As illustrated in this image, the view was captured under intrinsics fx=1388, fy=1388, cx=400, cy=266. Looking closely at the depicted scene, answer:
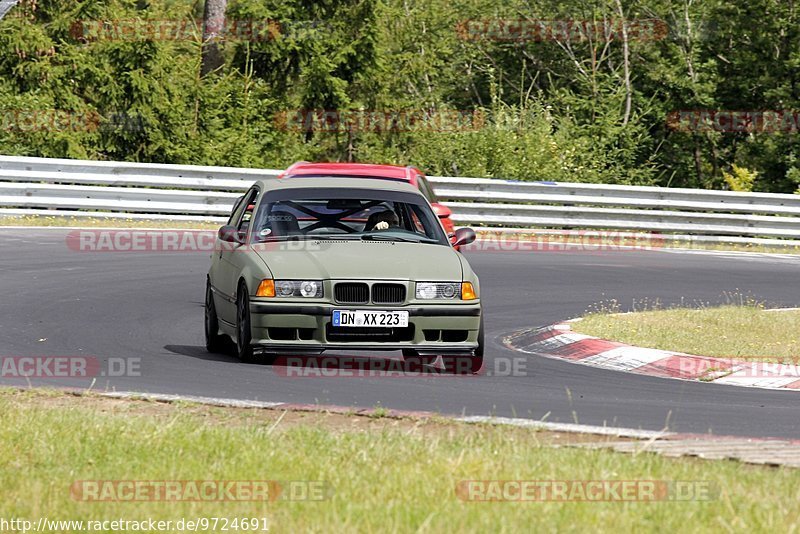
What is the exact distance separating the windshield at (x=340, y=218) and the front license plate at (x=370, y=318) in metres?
1.09

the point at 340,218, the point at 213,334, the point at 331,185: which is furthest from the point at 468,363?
the point at 213,334

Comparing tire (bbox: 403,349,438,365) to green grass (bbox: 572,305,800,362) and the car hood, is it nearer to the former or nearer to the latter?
the car hood

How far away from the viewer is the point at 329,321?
33.8 ft

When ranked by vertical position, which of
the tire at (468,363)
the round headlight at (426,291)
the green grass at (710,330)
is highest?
the round headlight at (426,291)

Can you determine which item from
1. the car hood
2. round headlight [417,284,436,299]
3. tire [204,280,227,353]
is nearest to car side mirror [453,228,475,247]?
the car hood

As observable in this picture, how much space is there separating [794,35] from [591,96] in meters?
5.37

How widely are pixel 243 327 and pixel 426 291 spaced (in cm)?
149

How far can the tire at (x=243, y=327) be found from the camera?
10.6 meters

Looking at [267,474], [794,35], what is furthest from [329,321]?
[794,35]

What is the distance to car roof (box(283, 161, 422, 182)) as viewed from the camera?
1538cm

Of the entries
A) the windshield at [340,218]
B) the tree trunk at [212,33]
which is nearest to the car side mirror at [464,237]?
the windshield at [340,218]

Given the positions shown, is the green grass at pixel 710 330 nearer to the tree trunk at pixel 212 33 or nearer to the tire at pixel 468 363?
the tire at pixel 468 363

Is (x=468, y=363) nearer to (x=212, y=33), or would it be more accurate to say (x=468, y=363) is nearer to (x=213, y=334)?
(x=213, y=334)

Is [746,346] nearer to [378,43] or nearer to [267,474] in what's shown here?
A: [267,474]
